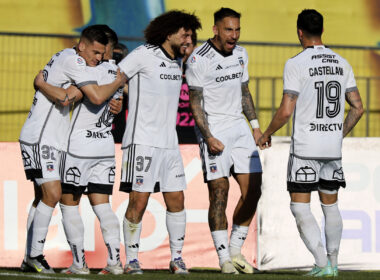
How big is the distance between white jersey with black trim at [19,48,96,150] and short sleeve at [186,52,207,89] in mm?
928

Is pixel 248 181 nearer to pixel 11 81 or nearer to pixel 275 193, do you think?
pixel 275 193

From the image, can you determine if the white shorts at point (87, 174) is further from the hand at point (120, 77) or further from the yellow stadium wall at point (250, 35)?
the yellow stadium wall at point (250, 35)

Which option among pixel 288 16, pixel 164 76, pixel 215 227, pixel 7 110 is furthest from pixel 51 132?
pixel 288 16

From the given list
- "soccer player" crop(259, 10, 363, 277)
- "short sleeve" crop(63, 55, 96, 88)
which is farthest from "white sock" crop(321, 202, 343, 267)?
"short sleeve" crop(63, 55, 96, 88)

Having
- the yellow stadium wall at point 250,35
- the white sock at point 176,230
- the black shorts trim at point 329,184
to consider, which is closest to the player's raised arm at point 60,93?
the white sock at point 176,230

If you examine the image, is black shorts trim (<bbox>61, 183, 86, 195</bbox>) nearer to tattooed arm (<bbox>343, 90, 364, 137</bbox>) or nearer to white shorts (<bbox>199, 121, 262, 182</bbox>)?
white shorts (<bbox>199, 121, 262, 182</bbox>)

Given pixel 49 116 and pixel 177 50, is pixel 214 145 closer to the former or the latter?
pixel 177 50

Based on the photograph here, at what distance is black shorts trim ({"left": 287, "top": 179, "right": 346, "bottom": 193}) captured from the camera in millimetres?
7914

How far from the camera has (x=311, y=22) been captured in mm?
7941

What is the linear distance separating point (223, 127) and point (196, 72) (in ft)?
1.84

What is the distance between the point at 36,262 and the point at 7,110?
5106mm

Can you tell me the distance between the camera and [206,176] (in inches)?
338

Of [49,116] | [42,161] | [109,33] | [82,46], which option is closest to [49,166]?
[42,161]

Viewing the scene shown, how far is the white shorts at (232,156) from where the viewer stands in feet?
28.1
